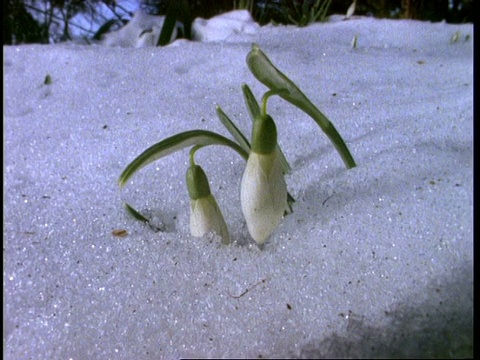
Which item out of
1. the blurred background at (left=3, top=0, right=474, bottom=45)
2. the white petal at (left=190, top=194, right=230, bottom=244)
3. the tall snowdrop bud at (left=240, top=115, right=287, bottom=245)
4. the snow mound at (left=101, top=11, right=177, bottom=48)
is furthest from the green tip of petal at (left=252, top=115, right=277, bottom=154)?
the snow mound at (left=101, top=11, right=177, bottom=48)

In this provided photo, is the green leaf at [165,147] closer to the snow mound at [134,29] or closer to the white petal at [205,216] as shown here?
the white petal at [205,216]

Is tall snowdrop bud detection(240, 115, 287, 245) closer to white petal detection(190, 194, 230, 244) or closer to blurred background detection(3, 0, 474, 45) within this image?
white petal detection(190, 194, 230, 244)

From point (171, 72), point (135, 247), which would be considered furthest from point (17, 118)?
point (135, 247)

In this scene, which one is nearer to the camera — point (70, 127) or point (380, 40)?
point (70, 127)

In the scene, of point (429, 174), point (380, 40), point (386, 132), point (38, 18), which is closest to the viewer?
point (429, 174)

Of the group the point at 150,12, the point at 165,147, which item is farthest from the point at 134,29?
the point at 165,147

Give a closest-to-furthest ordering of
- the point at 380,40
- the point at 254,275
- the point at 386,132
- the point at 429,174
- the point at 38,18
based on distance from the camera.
Answer: the point at 254,275, the point at 429,174, the point at 386,132, the point at 380,40, the point at 38,18

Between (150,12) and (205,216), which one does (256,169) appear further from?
(150,12)

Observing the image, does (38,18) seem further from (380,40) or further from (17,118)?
(380,40)
